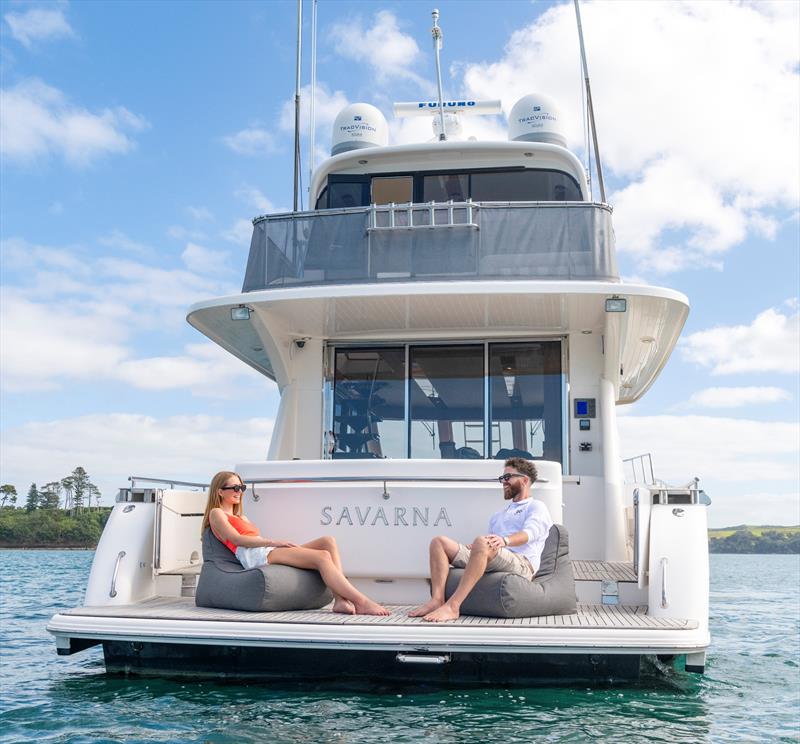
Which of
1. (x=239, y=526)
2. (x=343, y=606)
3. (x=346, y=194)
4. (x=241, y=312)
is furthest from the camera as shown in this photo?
(x=346, y=194)

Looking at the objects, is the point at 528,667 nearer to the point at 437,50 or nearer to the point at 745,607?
the point at 437,50

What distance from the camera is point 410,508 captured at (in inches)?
243

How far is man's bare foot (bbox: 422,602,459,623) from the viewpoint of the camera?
5395 mm

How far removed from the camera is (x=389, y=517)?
6172mm

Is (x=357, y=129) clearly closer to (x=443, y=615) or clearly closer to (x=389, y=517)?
(x=389, y=517)

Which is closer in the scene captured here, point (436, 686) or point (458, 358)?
point (436, 686)

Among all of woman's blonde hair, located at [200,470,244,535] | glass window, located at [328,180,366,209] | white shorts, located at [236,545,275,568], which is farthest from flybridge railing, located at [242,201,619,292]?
white shorts, located at [236,545,275,568]

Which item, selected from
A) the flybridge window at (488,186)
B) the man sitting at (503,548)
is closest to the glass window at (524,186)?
the flybridge window at (488,186)

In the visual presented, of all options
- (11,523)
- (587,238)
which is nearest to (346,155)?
(587,238)

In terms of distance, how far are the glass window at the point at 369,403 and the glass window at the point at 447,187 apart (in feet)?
6.20

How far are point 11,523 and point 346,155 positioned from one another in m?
→ 72.2

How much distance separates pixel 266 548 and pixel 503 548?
1.54m

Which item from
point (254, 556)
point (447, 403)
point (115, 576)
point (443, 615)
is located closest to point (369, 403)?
point (447, 403)

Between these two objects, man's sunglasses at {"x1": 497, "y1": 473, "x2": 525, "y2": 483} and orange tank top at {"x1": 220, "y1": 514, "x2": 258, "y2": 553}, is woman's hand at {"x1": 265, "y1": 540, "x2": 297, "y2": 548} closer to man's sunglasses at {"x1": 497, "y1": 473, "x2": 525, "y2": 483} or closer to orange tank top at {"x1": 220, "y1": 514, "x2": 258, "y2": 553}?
orange tank top at {"x1": 220, "y1": 514, "x2": 258, "y2": 553}
